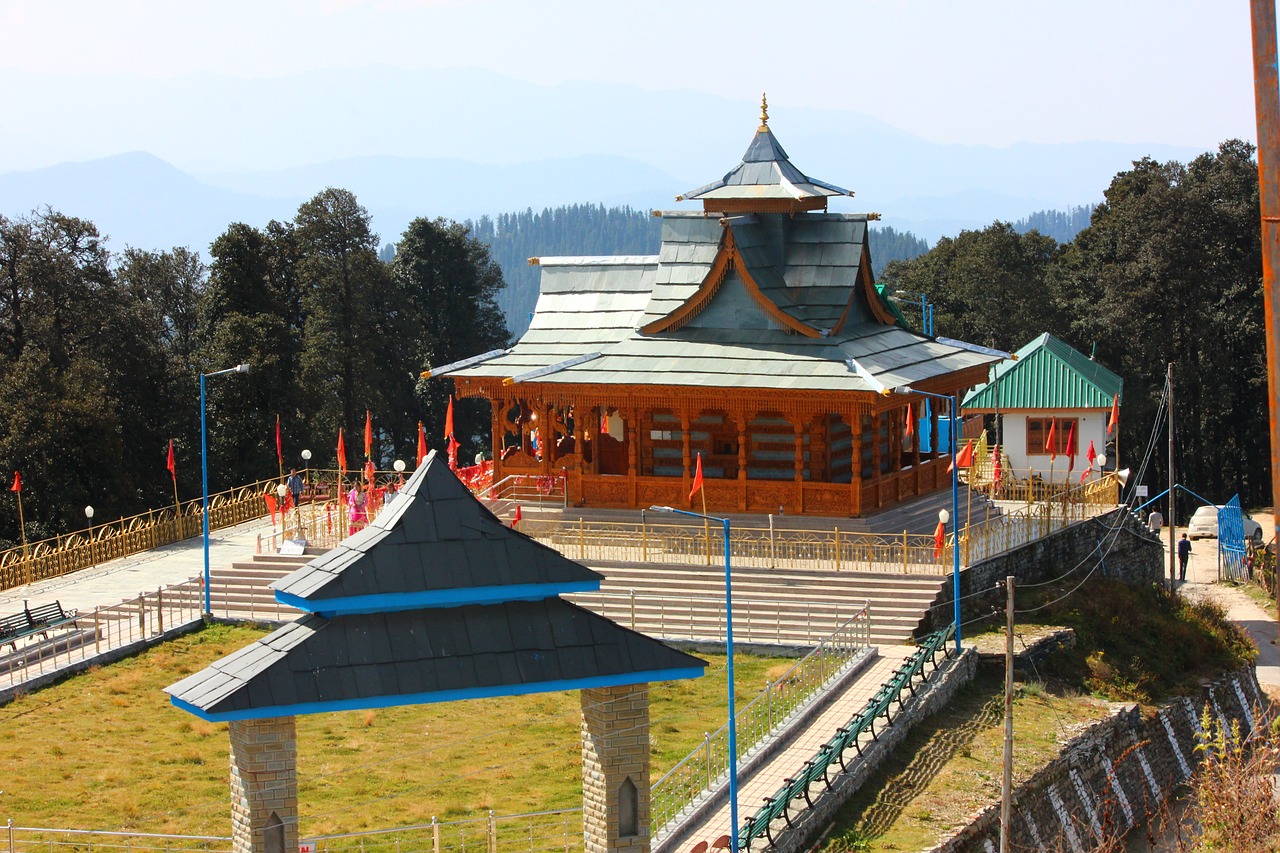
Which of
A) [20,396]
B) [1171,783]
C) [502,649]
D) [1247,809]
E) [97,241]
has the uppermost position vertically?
[97,241]

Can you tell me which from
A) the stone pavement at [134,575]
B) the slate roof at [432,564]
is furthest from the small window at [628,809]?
the stone pavement at [134,575]

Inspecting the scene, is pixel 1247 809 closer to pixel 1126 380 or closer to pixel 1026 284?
pixel 1126 380

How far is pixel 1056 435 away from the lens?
5003cm

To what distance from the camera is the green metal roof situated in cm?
4916

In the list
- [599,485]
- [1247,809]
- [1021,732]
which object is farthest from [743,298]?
[1247,809]

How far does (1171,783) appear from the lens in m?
32.0

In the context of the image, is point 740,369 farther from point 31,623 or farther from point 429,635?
point 429,635

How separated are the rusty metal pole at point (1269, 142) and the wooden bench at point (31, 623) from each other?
27.1 m

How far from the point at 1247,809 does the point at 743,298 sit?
18.9 meters

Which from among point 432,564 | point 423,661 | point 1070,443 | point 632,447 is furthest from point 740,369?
point 423,661

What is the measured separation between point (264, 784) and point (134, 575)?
74.1 feet

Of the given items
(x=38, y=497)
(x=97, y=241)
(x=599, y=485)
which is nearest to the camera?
(x=599, y=485)

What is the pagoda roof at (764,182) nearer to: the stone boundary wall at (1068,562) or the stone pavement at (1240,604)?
the stone boundary wall at (1068,562)

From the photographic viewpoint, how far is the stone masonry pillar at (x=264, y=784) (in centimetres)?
1738
